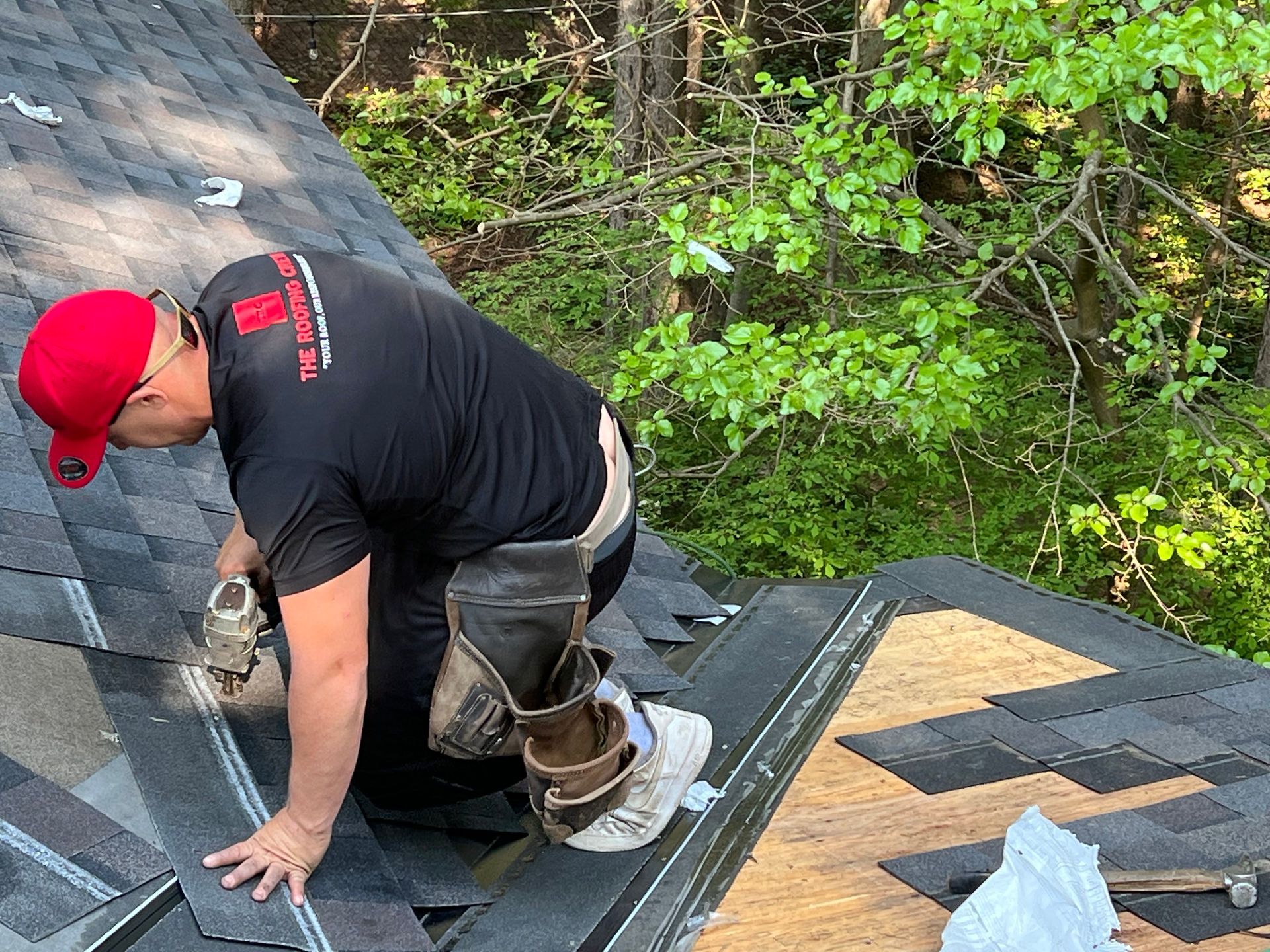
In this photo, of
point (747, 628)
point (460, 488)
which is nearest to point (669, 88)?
point (747, 628)

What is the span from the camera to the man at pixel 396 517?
5.71 ft

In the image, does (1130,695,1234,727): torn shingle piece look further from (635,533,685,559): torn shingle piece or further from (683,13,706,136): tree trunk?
(683,13,706,136): tree trunk

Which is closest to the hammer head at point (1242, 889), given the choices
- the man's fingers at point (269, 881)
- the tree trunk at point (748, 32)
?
the man's fingers at point (269, 881)

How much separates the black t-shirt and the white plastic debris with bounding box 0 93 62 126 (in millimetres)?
2423

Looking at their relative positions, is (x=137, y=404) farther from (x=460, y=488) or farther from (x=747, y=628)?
(x=747, y=628)

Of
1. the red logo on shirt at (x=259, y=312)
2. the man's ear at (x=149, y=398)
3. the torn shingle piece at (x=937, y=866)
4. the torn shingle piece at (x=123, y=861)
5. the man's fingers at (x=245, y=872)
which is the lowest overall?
the torn shingle piece at (x=937, y=866)

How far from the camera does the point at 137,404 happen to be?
1812 millimetres

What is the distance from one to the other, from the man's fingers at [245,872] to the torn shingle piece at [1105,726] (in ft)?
5.83

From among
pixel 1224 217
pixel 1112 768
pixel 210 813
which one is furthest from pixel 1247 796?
pixel 1224 217

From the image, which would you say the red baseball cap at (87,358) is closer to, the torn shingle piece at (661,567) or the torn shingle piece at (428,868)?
the torn shingle piece at (428,868)

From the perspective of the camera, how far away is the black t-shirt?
5.61 feet

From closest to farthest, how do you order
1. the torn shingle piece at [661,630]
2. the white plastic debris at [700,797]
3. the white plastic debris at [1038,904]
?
1. the white plastic debris at [1038,904]
2. the white plastic debris at [700,797]
3. the torn shingle piece at [661,630]

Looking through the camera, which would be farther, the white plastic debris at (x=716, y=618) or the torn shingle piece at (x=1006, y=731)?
the white plastic debris at (x=716, y=618)

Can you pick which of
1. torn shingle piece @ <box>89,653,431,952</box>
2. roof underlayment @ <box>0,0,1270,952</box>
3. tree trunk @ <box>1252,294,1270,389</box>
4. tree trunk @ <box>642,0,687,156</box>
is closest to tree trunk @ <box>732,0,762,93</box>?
tree trunk @ <box>642,0,687,156</box>
